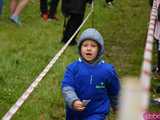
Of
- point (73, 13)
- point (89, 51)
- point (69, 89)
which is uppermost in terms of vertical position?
point (73, 13)

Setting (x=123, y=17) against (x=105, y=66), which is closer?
(x=105, y=66)

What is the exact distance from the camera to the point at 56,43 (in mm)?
9148

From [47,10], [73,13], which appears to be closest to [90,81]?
[73,13]

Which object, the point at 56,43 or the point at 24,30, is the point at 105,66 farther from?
the point at 24,30

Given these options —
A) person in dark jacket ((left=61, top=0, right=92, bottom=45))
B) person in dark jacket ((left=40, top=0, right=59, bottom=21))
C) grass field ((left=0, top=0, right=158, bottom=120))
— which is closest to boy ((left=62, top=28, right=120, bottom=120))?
grass field ((left=0, top=0, right=158, bottom=120))

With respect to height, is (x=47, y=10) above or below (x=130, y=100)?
above

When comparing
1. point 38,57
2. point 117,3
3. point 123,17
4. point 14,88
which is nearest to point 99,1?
point 117,3

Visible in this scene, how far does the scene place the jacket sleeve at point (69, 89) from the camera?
11.9 ft

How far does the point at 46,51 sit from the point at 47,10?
3023 mm

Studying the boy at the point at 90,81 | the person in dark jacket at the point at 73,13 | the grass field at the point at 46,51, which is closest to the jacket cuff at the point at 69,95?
the boy at the point at 90,81

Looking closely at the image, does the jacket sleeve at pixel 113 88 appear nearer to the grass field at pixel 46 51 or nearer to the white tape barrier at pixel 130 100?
the grass field at pixel 46 51

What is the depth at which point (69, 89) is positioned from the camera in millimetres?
3742

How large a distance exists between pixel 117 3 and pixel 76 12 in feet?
20.9

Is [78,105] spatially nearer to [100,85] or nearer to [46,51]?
[100,85]
